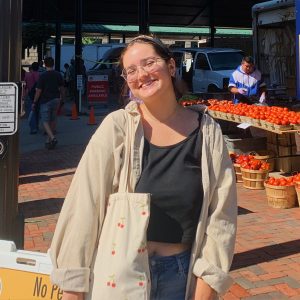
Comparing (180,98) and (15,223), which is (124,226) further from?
(15,223)

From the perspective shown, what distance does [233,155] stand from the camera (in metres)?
8.27

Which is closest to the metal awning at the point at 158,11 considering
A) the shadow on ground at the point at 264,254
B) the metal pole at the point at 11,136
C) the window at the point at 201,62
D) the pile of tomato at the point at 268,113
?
the window at the point at 201,62

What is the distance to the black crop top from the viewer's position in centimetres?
191

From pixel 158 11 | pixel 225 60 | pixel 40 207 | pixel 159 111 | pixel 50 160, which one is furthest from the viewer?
pixel 158 11

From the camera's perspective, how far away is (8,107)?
3.01 metres

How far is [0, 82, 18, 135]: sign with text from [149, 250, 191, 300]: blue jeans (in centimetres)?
150

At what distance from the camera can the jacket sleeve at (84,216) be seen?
1.84m

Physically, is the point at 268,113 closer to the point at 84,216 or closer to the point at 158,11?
the point at 84,216

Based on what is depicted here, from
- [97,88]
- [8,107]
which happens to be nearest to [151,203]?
[8,107]

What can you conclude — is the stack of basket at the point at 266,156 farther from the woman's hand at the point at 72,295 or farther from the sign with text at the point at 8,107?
the woman's hand at the point at 72,295

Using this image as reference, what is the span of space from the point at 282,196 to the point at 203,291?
4.62 metres

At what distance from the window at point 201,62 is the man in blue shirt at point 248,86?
809cm

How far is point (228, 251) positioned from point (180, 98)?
0.67m

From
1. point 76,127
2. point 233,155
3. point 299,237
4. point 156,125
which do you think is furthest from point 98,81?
point 156,125
